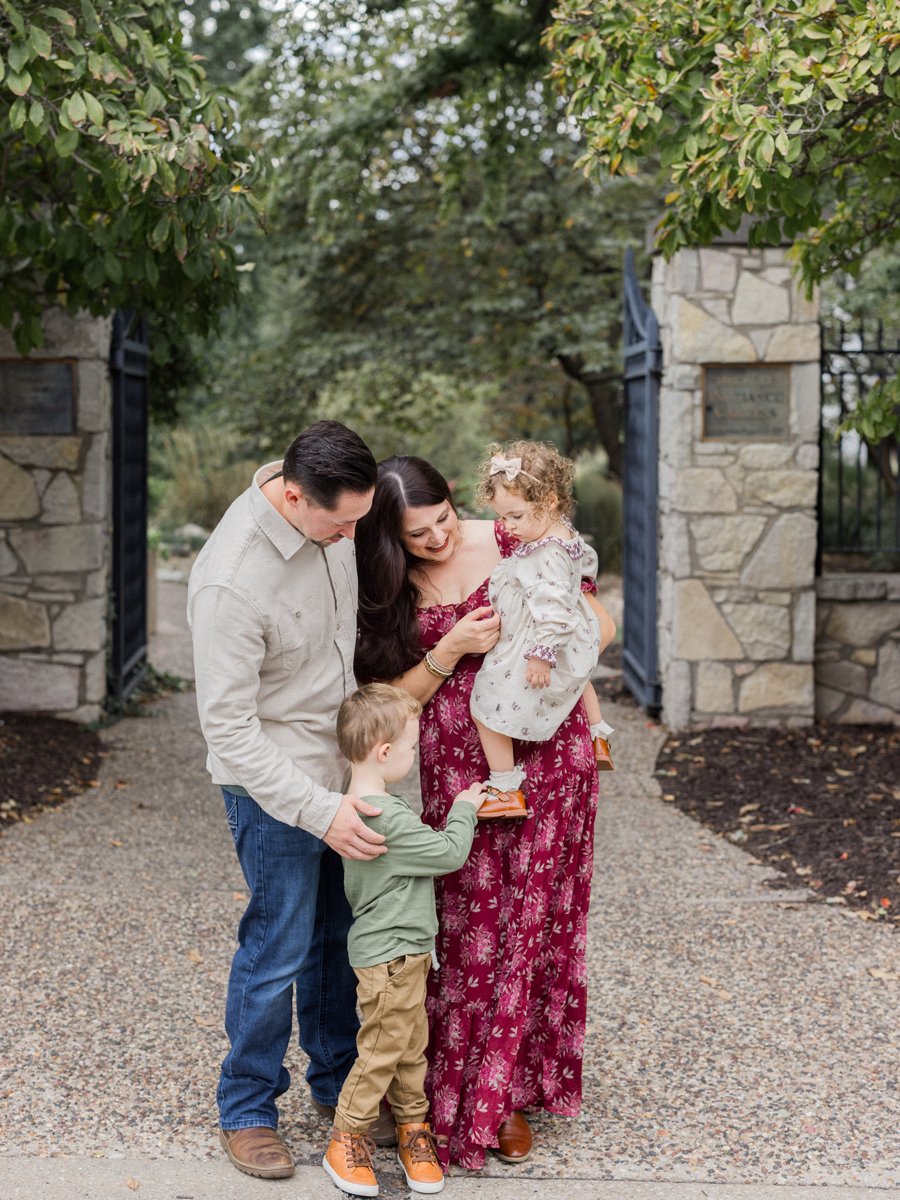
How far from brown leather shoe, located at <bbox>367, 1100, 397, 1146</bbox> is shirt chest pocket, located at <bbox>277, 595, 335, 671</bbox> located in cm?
111

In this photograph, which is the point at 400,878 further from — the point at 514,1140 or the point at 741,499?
the point at 741,499

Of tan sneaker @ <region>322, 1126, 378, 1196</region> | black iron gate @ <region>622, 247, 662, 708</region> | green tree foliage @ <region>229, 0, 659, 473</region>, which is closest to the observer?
tan sneaker @ <region>322, 1126, 378, 1196</region>

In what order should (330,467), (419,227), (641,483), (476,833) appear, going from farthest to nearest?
(419,227)
(641,483)
(476,833)
(330,467)

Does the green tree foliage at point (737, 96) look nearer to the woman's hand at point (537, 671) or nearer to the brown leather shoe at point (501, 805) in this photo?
the woman's hand at point (537, 671)

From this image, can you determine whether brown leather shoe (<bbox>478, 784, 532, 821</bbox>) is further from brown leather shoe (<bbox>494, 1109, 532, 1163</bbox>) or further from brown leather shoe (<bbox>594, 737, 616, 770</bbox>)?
brown leather shoe (<bbox>494, 1109, 532, 1163</bbox>)

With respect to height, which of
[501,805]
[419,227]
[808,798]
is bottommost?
[808,798]

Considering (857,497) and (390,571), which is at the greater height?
(857,497)

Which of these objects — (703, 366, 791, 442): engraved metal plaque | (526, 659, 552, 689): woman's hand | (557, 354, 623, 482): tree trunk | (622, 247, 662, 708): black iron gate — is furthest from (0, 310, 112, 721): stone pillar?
(557, 354, 623, 482): tree trunk

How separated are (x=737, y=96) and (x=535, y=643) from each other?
80.2 inches

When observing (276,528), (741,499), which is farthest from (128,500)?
(276,528)

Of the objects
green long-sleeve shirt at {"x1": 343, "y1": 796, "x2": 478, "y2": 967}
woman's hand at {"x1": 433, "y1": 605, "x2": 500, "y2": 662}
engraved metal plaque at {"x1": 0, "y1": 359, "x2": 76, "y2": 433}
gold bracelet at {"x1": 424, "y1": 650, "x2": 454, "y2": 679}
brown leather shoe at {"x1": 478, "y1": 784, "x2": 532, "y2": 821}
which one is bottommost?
green long-sleeve shirt at {"x1": 343, "y1": 796, "x2": 478, "y2": 967}

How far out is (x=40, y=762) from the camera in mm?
5609

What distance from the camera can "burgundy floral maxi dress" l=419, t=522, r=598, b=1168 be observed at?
8.06 ft

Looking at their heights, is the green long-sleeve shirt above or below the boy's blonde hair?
below
